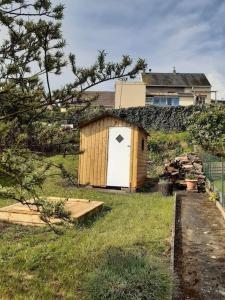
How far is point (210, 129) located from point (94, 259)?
2471 centimetres

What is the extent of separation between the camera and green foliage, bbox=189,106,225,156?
29.3 metres

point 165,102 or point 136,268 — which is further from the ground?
point 165,102

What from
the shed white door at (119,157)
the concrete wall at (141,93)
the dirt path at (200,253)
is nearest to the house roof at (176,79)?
the concrete wall at (141,93)

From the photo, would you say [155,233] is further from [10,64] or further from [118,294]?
[10,64]

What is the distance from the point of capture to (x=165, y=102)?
5428 centimetres

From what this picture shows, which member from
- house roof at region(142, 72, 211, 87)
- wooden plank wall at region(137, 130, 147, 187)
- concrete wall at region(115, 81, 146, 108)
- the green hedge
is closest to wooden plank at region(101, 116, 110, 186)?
wooden plank wall at region(137, 130, 147, 187)

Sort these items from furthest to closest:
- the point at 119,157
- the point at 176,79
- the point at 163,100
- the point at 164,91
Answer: the point at 176,79 → the point at 164,91 → the point at 163,100 → the point at 119,157

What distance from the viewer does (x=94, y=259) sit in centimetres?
715

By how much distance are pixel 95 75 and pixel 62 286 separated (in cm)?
323

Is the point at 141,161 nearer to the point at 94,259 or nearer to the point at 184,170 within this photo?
the point at 184,170

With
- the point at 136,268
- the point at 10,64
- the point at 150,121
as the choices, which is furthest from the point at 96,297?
the point at 150,121

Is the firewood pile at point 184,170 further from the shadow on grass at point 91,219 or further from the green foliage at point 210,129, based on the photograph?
the green foliage at point 210,129

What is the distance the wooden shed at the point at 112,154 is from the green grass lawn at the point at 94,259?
557cm

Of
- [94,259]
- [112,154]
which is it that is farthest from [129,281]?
[112,154]
